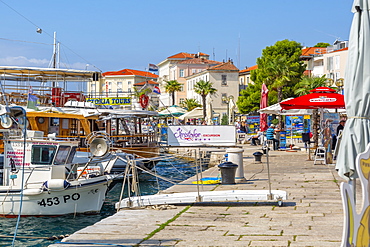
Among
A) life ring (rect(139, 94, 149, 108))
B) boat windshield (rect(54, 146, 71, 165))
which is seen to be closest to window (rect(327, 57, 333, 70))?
life ring (rect(139, 94, 149, 108))

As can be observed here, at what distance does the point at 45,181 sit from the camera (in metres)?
17.5

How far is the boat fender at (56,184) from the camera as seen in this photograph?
1716 centimetres

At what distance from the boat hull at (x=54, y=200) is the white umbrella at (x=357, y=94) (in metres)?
12.2

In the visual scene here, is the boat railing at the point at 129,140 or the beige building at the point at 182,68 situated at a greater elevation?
the beige building at the point at 182,68

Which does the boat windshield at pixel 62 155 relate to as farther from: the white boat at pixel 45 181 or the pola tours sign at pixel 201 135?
the pola tours sign at pixel 201 135

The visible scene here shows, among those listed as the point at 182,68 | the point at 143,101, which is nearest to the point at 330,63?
the point at 182,68

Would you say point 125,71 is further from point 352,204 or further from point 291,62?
point 352,204

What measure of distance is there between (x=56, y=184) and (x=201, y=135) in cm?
1199

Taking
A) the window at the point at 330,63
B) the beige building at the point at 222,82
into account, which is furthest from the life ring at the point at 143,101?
the beige building at the point at 222,82

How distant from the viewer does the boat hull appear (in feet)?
56.6

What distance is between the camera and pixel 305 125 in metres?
38.5

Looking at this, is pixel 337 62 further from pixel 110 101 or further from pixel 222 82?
pixel 110 101

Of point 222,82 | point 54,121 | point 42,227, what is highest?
point 222,82

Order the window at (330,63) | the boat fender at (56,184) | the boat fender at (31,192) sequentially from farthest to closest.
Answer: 1. the window at (330,63)
2. the boat fender at (31,192)
3. the boat fender at (56,184)
